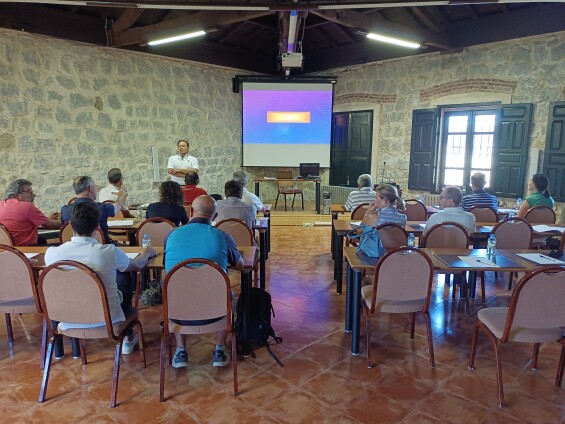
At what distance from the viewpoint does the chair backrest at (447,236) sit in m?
3.71

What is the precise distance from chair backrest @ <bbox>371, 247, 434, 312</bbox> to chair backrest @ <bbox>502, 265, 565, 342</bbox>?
1.84ft

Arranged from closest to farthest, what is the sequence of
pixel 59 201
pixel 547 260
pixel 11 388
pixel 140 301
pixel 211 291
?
1. pixel 211 291
2. pixel 11 388
3. pixel 547 260
4. pixel 140 301
5. pixel 59 201

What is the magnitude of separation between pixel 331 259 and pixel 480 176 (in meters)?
2.17

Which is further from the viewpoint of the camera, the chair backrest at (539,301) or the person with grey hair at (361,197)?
the person with grey hair at (361,197)

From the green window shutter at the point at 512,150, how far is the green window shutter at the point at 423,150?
4.03 feet

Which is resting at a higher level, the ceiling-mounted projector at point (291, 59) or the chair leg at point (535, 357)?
the ceiling-mounted projector at point (291, 59)

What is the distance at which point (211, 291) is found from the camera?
8.08ft

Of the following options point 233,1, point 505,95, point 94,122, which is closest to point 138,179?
point 94,122

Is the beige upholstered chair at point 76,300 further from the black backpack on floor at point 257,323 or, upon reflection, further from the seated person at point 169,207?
the seated person at point 169,207

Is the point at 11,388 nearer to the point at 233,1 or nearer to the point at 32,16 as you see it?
the point at 233,1

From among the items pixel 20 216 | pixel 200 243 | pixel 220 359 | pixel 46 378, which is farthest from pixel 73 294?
pixel 20 216

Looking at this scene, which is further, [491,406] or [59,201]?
[59,201]

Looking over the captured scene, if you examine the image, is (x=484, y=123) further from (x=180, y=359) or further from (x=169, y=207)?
(x=180, y=359)

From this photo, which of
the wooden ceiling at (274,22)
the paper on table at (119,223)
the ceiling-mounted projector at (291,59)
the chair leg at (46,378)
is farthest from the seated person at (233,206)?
the ceiling-mounted projector at (291,59)
